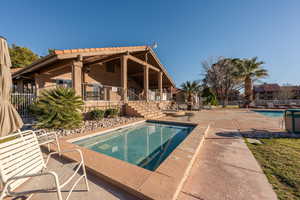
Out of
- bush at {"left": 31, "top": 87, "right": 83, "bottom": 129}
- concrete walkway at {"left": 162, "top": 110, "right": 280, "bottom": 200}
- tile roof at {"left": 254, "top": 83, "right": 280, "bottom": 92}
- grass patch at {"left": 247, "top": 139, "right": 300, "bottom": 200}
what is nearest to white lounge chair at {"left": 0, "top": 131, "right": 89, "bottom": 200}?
concrete walkway at {"left": 162, "top": 110, "right": 280, "bottom": 200}

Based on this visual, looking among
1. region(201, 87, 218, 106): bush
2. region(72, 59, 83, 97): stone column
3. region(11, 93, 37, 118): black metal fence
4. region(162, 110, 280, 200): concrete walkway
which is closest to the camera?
region(162, 110, 280, 200): concrete walkway

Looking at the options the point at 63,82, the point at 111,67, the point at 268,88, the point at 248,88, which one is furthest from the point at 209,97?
the point at 268,88

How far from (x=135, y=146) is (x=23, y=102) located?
8830 millimetres

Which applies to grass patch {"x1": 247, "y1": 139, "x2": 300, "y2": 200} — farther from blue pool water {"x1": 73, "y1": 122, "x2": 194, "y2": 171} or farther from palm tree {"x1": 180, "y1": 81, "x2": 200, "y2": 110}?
palm tree {"x1": 180, "y1": 81, "x2": 200, "y2": 110}

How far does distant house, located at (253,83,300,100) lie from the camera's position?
3356cm

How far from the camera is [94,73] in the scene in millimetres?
12336

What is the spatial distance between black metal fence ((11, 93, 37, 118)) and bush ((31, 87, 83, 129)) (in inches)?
163

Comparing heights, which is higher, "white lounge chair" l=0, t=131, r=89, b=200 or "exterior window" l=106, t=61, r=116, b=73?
"exterior window" l=106, t=61, r=116, b=73

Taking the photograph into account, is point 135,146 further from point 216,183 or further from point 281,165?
point 281,165

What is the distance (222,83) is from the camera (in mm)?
23719

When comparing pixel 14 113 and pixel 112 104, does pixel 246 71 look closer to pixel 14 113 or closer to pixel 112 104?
pixel 112 104

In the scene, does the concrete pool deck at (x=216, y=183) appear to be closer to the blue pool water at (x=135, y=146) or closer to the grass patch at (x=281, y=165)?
the grass patch at (x=281, y=165)

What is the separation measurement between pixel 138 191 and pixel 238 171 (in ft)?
7.44

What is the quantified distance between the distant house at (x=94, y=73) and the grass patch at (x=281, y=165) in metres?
8.42
